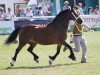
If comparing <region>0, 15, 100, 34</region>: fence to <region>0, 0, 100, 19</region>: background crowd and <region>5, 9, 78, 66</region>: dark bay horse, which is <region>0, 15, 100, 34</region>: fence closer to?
<region>0, 0, 100, 19</region>: background crowd

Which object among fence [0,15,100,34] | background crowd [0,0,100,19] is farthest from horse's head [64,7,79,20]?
fence [0,15,100,34]

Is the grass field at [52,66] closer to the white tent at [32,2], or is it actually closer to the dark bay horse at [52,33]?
the dark bay horse at [52,33]

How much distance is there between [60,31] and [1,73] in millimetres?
3159

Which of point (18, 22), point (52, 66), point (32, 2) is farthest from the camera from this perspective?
point (32, 2)

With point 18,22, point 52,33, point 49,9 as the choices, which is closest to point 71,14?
point 52,33

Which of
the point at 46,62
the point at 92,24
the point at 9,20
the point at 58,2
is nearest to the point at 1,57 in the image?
the point at 46,62

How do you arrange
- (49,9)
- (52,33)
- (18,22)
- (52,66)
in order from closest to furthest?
(52,66) → (52,33) → (18,22) → (49,9)

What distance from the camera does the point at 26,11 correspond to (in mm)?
37375

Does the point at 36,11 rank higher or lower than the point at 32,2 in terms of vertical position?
lower

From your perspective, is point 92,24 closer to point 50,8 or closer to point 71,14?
point 50,8

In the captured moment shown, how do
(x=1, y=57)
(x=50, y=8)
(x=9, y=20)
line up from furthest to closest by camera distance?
(x=50, y=8) < (x=9, y=20) < (x=1, y=57)

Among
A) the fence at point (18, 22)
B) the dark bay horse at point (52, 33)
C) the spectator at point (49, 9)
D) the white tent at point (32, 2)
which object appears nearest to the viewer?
the dark bay horse at point (52, 33)

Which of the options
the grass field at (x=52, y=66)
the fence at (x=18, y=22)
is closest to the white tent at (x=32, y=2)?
the fence at (x=18, y=22)

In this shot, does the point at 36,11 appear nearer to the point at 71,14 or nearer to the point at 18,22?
the point at 18,22
